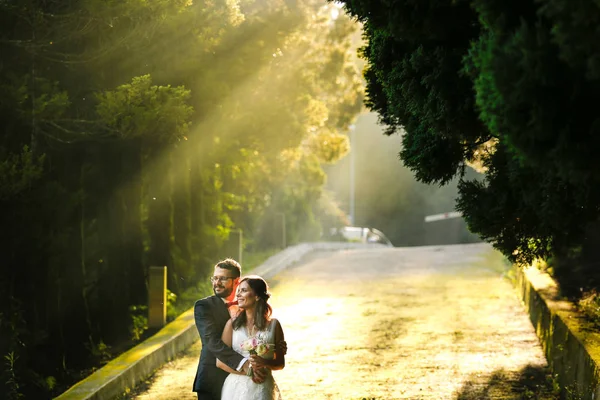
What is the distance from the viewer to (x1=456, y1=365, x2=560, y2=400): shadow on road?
35.6 ft

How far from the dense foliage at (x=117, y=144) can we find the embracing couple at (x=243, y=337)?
3505 millimetres

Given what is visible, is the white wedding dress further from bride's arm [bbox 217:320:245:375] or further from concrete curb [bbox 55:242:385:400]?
concrete curb [bbox 55:242:385:400]

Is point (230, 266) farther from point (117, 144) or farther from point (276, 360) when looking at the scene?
point (117, 144)

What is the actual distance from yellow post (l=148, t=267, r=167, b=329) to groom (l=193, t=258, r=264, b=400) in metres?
6.92

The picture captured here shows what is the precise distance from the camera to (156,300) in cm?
1458

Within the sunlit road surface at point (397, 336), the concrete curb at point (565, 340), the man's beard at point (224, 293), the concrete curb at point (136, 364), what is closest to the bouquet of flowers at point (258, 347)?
the man's beard at point (224, 293)

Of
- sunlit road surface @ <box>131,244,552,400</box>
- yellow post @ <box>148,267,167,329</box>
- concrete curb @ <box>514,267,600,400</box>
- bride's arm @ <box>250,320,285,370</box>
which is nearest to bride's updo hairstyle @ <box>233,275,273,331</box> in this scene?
bride's arm @ <box>250,320,285,370</box>

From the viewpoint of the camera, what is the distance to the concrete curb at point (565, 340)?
9.29m

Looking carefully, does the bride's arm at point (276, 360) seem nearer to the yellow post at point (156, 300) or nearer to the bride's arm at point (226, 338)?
the bride's arm at point (226, 338)

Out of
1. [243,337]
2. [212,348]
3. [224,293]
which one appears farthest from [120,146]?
[243,337]

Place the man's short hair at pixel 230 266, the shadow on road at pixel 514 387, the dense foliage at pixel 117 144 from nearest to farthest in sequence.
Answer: the man's short hair at pixel 230 266, the shadow on road at pixel 514 387, the dense foliage at pixel 117 144

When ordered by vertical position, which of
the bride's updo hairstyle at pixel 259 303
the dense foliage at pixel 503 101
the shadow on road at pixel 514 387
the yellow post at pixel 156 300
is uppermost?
the dense foliage at pixel 503 101

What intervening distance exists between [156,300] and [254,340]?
7859mm

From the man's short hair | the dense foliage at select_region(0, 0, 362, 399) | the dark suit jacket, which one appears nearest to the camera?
the dark suit jacket
